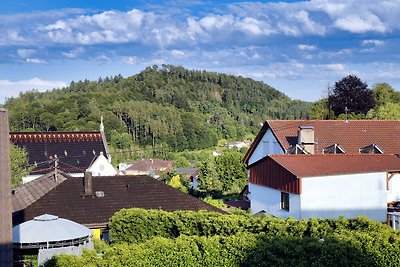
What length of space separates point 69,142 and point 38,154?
8.20 ft

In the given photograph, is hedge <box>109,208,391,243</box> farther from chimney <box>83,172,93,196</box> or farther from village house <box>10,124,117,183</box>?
village house <box>10,124,117,183</box>

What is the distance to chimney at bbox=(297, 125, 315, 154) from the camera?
1013 inches

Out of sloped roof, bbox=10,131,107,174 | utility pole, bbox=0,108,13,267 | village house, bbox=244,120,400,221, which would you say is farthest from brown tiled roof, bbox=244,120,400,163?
utility pole, bbox=0,108,13,267

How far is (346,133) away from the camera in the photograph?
27.6 m

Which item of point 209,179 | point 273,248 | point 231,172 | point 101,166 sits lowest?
point 209,179

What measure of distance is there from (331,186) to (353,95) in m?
23.8

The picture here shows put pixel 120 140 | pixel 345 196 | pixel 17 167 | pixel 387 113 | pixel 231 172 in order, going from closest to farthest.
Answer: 1. pixel 345 196
2. pixel 17 167
3. pixel 387 113
4. pixel 231 172
5. pixel 120 140

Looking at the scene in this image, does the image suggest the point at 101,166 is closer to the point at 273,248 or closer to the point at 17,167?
the point at 17,167

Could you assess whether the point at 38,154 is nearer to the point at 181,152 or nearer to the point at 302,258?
the point at 302,258

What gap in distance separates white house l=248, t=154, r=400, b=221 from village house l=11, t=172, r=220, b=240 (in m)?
2.74

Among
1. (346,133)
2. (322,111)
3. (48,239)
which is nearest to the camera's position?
(48,239)

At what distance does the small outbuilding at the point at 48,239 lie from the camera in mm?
14047

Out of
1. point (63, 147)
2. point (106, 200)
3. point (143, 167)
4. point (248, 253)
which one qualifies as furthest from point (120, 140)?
point (248, 253)

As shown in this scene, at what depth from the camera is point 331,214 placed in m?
19.1
